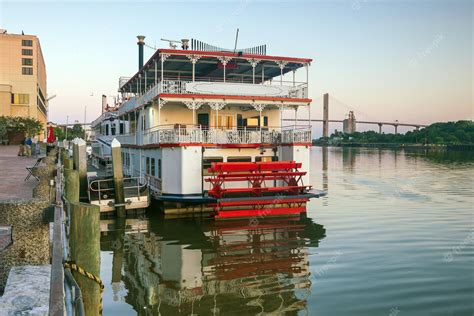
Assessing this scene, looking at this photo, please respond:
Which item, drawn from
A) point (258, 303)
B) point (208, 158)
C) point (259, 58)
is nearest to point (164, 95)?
point (208, 158)

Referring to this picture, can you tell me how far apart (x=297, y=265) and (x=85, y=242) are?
8567 mm

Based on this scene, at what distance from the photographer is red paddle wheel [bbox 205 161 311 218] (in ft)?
61.0

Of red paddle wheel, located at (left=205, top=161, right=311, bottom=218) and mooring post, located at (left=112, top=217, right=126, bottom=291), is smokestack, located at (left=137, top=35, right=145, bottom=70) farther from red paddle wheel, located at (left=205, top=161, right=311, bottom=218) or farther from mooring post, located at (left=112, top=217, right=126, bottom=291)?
mooring post, located at (left=112, top=217, right=126, bottom=291)

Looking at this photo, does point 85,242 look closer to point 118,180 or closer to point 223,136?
point 118,180

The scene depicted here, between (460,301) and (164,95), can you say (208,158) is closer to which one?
(164,95)

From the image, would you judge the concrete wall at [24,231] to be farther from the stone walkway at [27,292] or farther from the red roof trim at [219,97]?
the red roof trim at [219,97]

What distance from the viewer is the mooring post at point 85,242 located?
596cm

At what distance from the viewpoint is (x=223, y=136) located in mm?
20719

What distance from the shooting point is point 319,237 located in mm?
16922

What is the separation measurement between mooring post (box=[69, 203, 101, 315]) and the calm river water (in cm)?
402

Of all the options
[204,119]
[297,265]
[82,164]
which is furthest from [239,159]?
[297,265]

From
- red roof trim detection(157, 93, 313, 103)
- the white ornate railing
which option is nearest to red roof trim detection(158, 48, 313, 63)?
the white ornate railing

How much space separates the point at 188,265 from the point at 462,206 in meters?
17.4

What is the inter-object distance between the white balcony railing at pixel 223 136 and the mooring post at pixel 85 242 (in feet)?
44.0
